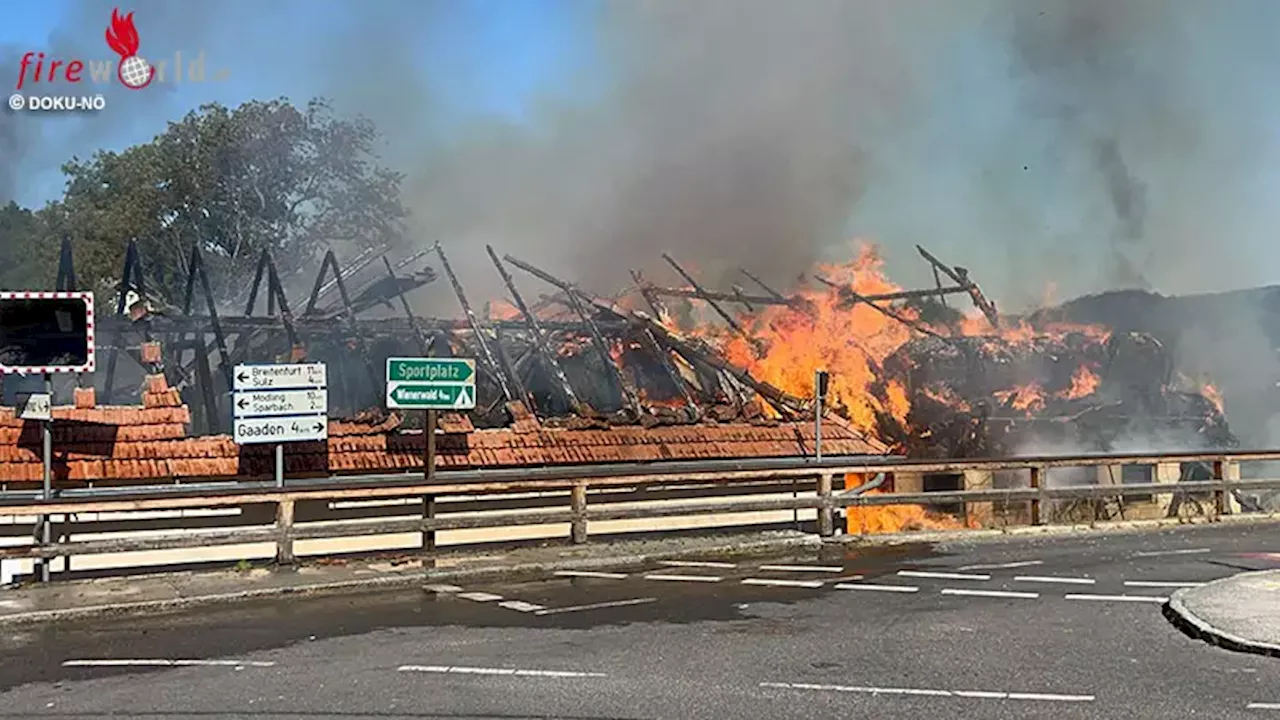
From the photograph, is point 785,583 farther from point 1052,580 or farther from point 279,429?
point 279,429

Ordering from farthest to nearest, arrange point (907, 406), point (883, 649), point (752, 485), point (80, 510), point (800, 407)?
1. point (907, 406)
2. point (800, 407)
3. point (752, 485)
4. point (80, 510)
5. point (883, 649)

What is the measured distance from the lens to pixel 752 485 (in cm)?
1758

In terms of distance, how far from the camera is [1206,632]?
837 centimetres

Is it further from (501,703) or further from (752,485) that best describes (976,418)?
(501,703)

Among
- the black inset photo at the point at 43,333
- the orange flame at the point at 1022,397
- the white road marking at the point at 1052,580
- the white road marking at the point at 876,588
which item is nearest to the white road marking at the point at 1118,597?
the white road marking at the point at 1052,580

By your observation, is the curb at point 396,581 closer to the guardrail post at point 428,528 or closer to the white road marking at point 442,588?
the white road marking at point 442,588

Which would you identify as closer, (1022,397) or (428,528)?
(428,528)

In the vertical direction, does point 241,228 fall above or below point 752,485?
above

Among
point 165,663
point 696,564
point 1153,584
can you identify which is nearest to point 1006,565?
point 1153,584

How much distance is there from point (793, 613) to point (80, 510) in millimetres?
6760

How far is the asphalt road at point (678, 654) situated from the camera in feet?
21.5

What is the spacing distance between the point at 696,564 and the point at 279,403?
5.05 meters

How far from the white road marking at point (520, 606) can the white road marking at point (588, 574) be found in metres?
1.69

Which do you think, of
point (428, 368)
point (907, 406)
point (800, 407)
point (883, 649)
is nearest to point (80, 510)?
point (428, 368)
